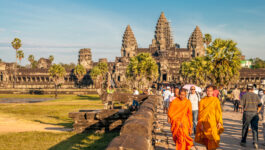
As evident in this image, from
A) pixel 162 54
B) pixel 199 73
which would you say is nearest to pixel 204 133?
pixel 199 73

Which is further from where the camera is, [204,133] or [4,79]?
[4,79]

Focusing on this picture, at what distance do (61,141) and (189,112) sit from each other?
528 cm

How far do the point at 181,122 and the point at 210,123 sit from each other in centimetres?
83

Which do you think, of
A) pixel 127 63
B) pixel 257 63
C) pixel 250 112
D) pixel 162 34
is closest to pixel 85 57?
pixel 127 63

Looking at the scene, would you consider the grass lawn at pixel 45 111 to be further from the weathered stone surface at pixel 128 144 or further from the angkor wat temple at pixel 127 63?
the angkor wat temple at pixel 127 63

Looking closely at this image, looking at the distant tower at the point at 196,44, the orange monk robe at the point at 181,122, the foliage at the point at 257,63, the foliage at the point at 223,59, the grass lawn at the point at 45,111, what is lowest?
the grass lawn at the point at 45,111

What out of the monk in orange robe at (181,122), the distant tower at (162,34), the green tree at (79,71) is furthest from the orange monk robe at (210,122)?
the distant tower at (162,34)

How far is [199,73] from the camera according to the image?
218 ft

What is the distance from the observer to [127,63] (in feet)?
407

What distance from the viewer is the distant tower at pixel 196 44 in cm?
14738

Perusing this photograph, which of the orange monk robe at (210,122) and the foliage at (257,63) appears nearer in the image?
the orange monk robe at (210,122)

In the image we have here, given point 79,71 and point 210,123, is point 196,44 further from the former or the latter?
point 210,123

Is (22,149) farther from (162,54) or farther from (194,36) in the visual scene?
(194,36)

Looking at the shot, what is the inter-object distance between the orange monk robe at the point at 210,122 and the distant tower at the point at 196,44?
142371mm
